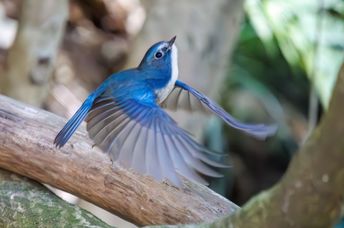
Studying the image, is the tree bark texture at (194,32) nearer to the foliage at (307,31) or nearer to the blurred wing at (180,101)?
the blurred wing at (180,101)

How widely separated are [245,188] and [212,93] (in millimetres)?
1514

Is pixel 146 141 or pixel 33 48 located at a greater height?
pixel 146 141

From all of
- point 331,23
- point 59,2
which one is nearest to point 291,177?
point 59,2

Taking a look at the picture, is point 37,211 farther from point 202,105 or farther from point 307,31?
point 307,31

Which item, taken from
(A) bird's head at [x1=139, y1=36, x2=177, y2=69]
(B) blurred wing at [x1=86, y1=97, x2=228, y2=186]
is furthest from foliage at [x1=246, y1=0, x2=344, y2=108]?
(B) blurred wing at [x1=86, y1=97, x2=228, y2=186]

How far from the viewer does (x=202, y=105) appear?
235cm

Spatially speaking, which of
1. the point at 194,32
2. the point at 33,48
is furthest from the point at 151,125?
the point at 194,32

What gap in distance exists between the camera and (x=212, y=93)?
10.6 feet

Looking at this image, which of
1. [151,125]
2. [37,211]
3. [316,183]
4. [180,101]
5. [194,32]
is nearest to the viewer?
[316,183]

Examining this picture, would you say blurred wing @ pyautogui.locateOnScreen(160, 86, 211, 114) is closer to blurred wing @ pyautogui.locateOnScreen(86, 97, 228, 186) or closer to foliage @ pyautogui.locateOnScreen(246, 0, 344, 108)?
blurred wing @ pyautogui.locateOnScreen(86, 97, 228, 186)

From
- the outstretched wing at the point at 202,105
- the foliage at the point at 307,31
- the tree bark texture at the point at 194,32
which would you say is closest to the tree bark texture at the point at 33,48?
the tree bark texture at the point at 194,32

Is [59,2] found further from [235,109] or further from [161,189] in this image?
[235,109]

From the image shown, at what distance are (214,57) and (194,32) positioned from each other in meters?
0.13

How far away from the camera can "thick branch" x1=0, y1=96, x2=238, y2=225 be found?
6.28 feet
